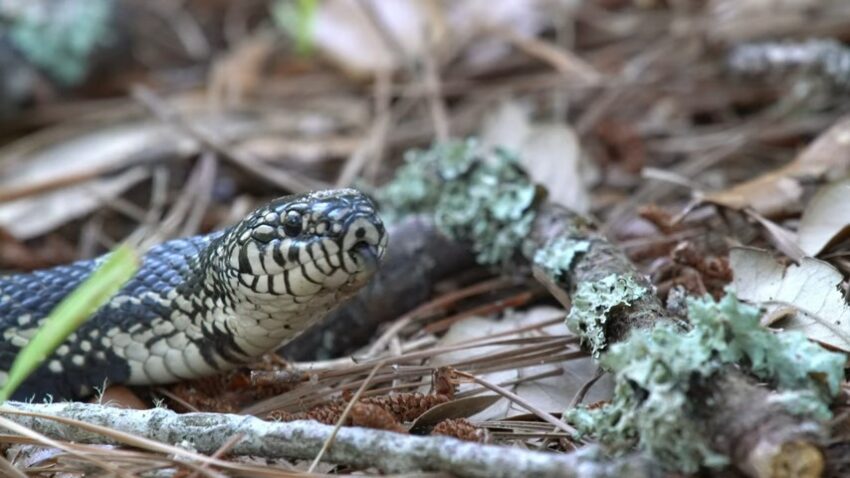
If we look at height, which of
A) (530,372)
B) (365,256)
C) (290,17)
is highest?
(290,17)

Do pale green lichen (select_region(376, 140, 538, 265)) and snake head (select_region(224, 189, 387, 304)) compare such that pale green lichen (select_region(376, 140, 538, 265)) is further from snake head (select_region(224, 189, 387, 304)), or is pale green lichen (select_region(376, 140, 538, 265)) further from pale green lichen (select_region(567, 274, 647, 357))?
snake head (select_region(224, 189, 387, 304))

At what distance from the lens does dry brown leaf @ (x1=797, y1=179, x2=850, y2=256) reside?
10.1 feet

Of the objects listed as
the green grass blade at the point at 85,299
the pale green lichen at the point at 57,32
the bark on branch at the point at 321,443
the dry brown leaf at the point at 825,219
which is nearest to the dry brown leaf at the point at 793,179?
the dry brown leaf at the point at 825,219

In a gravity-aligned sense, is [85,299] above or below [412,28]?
below

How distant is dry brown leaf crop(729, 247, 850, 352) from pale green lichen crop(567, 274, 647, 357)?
373 mm

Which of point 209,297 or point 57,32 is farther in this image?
point 57,32

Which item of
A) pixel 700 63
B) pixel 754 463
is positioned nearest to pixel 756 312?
pixel 754 463

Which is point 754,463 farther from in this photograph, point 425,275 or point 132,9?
point 132,9

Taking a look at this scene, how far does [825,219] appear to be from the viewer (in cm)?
315

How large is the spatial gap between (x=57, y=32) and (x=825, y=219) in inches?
201

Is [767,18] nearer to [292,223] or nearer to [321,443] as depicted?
[292,223]

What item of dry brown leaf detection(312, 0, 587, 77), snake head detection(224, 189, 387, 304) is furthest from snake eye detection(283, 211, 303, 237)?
dry brown leaf detection(312, 0, 587, 77)

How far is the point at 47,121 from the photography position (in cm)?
602

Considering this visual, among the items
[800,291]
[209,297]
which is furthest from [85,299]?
[800,291]
